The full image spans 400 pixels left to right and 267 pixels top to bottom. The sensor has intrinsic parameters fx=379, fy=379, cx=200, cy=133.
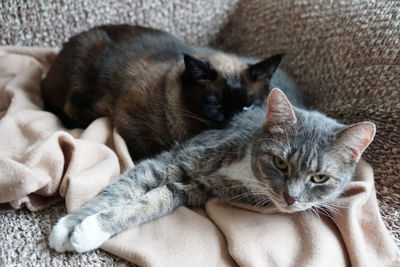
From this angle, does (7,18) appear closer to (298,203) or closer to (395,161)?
(298,203)

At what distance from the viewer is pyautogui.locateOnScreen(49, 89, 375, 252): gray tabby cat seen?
1.19 meters

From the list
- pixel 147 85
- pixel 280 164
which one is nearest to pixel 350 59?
pixel 280 164

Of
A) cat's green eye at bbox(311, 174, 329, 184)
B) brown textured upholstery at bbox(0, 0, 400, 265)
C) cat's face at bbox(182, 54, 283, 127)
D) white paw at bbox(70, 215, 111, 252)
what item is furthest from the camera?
cat's face at bbox(182, 54, 283, 127)

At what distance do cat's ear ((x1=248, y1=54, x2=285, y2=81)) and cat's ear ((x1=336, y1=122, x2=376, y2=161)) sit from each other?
501mm

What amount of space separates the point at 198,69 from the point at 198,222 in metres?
0.64

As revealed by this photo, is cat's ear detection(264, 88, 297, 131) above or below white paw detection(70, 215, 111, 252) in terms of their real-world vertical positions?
above

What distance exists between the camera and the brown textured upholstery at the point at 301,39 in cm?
147

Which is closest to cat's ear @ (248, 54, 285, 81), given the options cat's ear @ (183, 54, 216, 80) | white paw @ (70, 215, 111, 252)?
cat's ear @ (183, 54, 216, 80)

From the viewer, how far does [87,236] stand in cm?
112

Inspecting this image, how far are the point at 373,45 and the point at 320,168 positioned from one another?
67 centimetres

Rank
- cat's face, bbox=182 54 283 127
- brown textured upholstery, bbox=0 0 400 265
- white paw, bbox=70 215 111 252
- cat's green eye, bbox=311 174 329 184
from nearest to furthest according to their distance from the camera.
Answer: white paw, bbox=70 215 111 252, cat's green eye, bbox=311 174 329 184, brown textured upholstery, bbox=0 0 400 265, cat's face, bbox=182 54 283 127

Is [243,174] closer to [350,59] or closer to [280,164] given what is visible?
[280,164]

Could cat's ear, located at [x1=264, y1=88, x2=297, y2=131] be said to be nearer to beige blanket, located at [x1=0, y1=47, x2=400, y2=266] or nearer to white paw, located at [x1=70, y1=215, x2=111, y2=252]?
beige blanket, located at [x1=0, y1=47, x2=400, y2=266]

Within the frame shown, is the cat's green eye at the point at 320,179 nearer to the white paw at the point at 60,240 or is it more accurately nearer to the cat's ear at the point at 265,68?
the cat's ear at the point at 265,68
